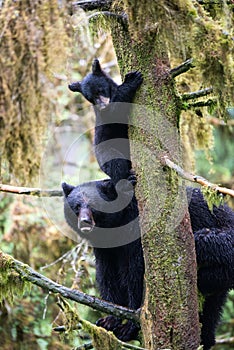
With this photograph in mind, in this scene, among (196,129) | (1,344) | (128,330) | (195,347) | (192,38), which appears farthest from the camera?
(1,344)

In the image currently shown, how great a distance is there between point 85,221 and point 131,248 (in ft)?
1.19

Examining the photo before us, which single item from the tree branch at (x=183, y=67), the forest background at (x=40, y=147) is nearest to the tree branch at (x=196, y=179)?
the tree branch at (x=183, y=67)

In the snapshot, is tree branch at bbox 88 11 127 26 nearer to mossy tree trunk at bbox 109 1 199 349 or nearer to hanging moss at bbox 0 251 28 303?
mossy tree trunk at bbox 109 1 199 349

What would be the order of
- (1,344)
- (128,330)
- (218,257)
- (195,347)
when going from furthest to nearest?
(1,344) → (128,330) → (218,257) → (195,347)

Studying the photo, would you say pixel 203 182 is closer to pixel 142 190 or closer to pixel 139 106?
pixel 142 190

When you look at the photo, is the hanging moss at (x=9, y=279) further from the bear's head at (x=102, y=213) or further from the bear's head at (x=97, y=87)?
the bear's head at (x=97, y=87)

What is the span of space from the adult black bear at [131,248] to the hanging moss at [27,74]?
4.69 ft

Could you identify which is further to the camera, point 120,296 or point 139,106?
point 120,296

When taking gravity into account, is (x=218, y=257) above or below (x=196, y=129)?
below

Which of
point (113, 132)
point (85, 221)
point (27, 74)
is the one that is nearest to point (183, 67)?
point (113, 132)

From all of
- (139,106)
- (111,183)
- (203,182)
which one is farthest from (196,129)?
(203,182)

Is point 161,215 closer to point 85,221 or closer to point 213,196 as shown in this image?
point 213,196

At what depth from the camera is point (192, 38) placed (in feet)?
8.12

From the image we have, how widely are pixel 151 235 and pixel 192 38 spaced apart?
3.26 ft
